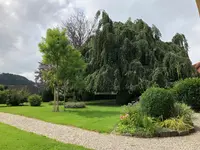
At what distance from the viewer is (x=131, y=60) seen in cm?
1758

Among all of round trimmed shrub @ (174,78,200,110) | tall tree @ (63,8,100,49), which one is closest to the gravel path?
round trimmed shrub @ (174,78,200,110)

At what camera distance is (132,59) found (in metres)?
17.6

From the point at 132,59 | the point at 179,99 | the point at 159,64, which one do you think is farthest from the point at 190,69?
the point at 179,99

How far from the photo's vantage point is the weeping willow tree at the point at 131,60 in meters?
16.4

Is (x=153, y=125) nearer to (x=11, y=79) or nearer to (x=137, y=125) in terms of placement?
(x=137, y=125)

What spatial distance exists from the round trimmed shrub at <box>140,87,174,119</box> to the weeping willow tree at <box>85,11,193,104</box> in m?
7.60

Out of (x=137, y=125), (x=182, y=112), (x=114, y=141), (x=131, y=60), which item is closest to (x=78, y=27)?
(x=131, y=60)

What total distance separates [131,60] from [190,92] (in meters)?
6.83

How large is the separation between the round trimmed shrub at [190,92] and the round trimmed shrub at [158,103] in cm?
374

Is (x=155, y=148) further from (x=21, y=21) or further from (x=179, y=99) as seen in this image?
(x=21, y=21)

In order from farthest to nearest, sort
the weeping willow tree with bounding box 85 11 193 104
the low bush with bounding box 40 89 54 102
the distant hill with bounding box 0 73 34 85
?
the distant hill with bounding box 0 73 34 85 → the low bush with bounding box 40 89 54 102 → the weeping willow tree with bounding box 85 11 193 104

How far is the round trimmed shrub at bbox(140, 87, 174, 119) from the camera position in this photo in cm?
785

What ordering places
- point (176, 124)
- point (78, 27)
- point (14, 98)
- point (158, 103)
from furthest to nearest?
1. point (78, 27)
2. point (14, 98)
3. point (158, 103)
4. point (176, 124)

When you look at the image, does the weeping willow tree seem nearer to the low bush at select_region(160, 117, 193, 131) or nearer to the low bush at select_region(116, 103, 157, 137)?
the low bush at select_region(116, 103, 157, 137)
